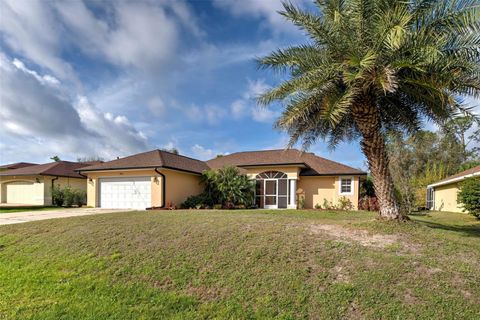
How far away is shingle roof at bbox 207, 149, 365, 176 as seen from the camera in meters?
22.9

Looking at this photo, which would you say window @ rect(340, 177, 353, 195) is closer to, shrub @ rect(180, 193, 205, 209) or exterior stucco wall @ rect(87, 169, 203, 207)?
shrub @ rect(180, 193, 205, 209)

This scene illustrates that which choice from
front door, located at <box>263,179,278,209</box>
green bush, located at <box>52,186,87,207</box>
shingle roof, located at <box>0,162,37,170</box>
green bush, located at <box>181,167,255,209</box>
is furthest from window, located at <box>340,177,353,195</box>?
shingle roof, located at <box>0,162,37,170</box>

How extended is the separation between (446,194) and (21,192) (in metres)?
39.3

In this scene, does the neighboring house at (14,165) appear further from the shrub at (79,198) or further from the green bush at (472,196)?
the green bush at (472,196)

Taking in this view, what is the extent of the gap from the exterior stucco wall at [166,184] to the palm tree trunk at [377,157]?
549 inches

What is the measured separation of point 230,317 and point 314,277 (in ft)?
6.57

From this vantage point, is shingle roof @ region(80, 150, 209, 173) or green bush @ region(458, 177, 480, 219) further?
shingle roof @ region(80, 150, 209, 173)

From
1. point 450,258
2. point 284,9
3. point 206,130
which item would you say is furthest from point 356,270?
point 206,130

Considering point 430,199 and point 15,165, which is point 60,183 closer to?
point 15,165

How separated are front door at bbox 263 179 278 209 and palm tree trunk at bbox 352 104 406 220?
13386 millimetres

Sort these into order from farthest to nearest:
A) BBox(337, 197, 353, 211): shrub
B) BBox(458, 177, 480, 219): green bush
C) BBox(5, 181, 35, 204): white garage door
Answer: BBox(5, 181, 35, 204): white garage door, BBox(337, 197, 353, 211): shrub, BBox(458, 177, 480, 219): green bush

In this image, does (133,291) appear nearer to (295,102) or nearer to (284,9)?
(295,102)

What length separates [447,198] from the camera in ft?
86.8

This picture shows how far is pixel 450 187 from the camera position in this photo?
25.8m
